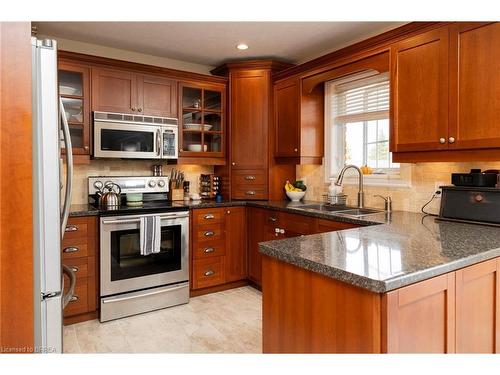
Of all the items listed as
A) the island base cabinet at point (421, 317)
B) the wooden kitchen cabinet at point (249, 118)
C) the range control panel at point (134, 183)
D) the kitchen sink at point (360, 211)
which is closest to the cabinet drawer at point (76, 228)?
the range control panel at point (134, 183)

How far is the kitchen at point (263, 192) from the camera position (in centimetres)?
136

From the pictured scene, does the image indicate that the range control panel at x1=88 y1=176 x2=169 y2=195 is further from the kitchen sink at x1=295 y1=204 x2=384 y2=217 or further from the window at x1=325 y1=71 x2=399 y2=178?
the window at x1=325 y1=71 x2=399 y2=178

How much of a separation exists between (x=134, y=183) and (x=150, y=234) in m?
0.72

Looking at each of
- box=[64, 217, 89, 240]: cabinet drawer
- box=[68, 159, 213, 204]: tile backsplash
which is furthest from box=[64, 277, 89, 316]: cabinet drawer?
box=[68, 159, 213, 204]: tile backsplash

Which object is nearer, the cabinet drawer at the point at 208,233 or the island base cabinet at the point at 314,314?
the island base cabinet at the point at 314,314

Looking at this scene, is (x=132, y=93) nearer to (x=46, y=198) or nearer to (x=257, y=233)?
(x=257, y=233)

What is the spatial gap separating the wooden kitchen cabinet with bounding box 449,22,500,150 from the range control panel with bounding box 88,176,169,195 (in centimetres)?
268

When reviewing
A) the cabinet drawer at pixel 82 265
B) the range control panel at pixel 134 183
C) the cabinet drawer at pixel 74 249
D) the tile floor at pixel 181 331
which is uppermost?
the range control panel at pixel 134 183

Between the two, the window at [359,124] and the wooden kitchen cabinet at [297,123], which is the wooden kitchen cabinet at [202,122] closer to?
the wooden kitchen cabinet at [297,123]

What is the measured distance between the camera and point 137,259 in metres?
3.09

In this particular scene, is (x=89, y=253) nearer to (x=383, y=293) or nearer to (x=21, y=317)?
(x=21, y=317)

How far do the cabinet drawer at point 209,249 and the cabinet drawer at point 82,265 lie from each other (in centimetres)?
92
